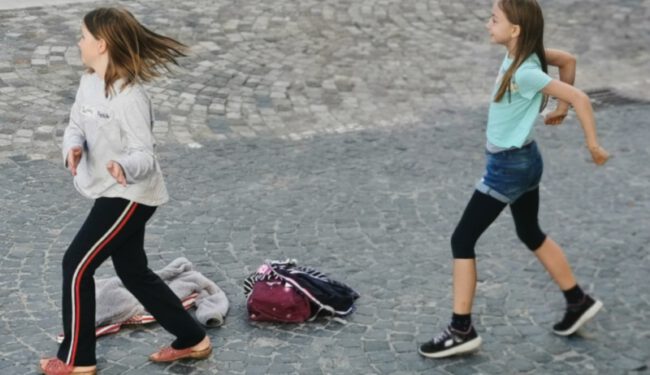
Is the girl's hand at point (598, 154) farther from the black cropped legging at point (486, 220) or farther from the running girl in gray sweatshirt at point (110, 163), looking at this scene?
the running girl in gray sweatshirt at point (110, 163)

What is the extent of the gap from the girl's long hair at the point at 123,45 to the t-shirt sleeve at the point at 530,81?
5.48 feet

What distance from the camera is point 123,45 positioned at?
200 inches

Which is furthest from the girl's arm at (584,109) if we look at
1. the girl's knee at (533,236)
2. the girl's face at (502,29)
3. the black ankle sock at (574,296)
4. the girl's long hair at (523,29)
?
the black ankle sock at (574,296)

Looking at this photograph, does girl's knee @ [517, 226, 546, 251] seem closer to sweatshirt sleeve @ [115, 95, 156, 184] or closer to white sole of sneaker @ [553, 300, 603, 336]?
white sole of sneaker @ [553, 300, 603, 336]

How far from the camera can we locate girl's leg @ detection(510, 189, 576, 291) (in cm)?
576

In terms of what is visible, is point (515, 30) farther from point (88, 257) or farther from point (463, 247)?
point (88, 257)

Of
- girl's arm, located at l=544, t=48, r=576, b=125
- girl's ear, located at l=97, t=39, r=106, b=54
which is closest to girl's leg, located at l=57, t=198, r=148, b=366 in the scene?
girl's ear, located at l=97, t=39, r=106, b=54

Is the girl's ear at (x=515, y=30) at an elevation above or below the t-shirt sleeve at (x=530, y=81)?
above

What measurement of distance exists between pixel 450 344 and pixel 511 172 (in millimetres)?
924

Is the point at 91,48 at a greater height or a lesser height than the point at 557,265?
greater

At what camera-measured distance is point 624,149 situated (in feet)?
29.6

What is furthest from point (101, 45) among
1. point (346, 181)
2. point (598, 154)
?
point (346, 181)

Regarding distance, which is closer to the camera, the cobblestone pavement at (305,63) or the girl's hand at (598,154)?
the girl's hand at (598,154)

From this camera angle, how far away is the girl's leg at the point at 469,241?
18.4ft
